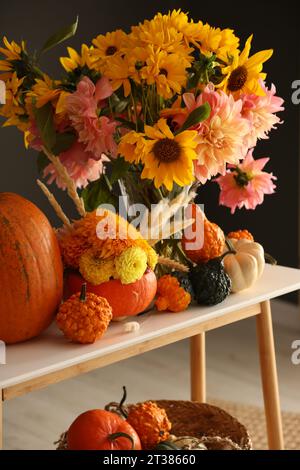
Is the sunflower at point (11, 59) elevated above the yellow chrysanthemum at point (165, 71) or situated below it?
above

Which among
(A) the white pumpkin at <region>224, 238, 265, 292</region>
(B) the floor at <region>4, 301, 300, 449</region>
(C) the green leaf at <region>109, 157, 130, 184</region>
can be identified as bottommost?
(B) the floor at <region>4, 301, 300, 449</region>

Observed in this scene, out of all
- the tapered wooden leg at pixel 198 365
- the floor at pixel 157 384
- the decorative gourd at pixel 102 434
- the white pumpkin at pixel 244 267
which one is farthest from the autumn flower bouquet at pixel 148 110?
the floor at pixel 157 384

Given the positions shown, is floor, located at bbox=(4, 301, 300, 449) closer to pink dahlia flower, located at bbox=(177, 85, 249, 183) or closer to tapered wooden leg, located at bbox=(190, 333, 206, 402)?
tapered wooden leg, located at bbox=(190, 333, 206, 402)

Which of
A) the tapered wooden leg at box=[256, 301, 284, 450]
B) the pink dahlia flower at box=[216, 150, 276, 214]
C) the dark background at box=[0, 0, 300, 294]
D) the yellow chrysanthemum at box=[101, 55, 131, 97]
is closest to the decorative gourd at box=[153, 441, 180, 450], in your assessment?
the tapered wooden leg at box=[256, 301, 284, 450]

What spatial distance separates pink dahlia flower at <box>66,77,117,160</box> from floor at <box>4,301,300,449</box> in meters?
1.40

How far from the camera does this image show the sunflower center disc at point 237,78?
1.77 meters

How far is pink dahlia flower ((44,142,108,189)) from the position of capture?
1800 millimetres

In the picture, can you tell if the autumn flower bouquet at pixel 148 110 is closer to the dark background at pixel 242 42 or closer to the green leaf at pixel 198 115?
the green leaf at pixel 198 115

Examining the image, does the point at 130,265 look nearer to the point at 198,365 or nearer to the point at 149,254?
the point at 149,254

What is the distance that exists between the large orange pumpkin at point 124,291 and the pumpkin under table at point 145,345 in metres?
0.04

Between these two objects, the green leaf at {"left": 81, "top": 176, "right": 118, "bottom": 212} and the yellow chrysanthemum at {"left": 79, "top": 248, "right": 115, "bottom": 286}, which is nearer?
the yellow chrysanthemum at {"left": 79, "top": 248, "right": 115, "bottom": 286}

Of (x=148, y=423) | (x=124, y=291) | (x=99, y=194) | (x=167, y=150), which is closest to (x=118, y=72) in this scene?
(x=167, y=150)

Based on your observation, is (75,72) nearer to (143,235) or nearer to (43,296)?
(143,235)

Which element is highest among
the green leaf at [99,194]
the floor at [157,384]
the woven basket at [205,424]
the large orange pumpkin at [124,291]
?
the green leaf at [99,194]
